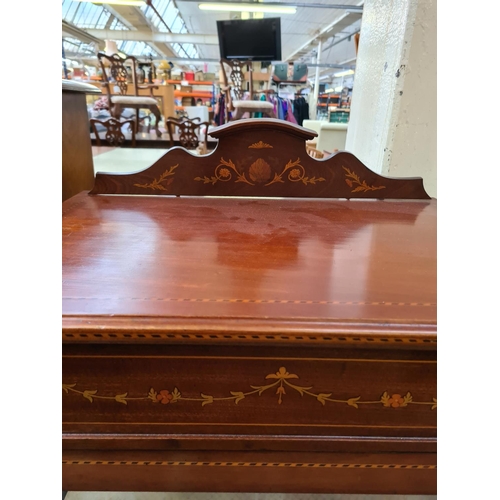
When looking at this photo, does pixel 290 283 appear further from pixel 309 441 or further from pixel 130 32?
pixel 130 32

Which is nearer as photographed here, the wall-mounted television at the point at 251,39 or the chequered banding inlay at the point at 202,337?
the chequered banding inlay at the point at 202,337

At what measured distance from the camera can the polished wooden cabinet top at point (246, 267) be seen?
439mm

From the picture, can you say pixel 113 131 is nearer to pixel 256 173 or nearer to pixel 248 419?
pixel 256 173

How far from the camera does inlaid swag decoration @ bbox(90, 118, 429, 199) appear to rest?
85cm

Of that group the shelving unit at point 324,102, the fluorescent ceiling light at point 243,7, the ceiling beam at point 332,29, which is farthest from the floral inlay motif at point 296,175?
the shelving unit at point 324,102

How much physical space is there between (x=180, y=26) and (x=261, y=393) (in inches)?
398

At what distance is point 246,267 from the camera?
0.56m

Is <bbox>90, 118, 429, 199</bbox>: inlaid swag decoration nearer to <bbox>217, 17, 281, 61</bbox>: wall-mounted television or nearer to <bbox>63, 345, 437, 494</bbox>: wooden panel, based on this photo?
<bbox>63, 345, 437, 494</bbox>: wooden panel

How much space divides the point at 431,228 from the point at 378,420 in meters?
0.42

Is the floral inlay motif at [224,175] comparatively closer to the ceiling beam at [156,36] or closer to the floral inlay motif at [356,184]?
the floral inlay motif at [356,184]

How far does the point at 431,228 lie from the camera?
755 millimetres

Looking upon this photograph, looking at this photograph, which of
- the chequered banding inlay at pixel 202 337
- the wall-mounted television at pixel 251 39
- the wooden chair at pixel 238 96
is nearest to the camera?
the chequered banding inlay at pixel 202 337

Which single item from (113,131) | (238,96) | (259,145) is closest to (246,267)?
(259,145)

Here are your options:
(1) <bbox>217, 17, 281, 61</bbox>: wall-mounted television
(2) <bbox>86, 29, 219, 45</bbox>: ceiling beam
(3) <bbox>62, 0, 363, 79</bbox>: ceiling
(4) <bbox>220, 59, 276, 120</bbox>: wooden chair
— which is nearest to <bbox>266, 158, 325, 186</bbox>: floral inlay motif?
(4) <bbox>220, 59, 276, 120</bbox>: wooden chair
